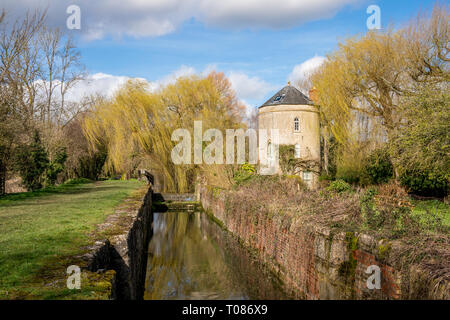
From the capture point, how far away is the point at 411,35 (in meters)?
14.8

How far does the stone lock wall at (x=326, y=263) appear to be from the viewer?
4.62m

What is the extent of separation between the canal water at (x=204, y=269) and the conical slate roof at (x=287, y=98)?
13023mm

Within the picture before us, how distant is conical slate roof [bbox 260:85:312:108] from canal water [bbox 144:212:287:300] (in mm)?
13023

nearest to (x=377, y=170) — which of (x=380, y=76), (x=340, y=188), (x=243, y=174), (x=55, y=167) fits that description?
(x=380, y=76)

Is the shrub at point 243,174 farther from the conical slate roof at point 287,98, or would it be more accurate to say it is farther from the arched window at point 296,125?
the conical slate roof at point 287,98

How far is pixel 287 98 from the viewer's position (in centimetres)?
2531

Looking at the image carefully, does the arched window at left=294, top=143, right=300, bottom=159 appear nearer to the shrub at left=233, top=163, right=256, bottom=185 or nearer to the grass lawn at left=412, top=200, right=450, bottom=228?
the shrub at left=233, top=163, right=256, bottom=185

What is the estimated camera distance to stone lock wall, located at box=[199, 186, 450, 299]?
15.2ft

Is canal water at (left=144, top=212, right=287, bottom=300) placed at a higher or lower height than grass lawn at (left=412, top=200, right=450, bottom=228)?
lower

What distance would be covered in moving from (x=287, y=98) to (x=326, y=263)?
20146 millimetres

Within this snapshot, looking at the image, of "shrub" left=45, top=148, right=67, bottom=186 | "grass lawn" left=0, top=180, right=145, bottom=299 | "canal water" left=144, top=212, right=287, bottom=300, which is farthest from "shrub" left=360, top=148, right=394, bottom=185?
"shrub" left=45, top=148, right=67, bottom=186

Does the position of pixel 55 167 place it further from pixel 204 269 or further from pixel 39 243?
pixel 39 243
